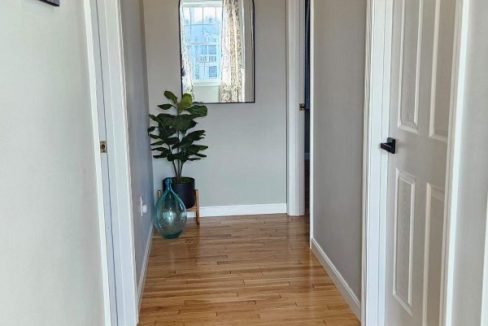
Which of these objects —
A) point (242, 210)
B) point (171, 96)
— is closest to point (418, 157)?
point (171, 96)

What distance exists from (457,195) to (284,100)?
302 centimetres

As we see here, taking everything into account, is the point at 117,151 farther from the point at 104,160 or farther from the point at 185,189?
the point at 185,189

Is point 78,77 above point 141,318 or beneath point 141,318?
above

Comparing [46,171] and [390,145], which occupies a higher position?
[46,171]

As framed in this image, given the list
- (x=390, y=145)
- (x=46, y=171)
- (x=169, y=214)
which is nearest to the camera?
(x=46, y=171)

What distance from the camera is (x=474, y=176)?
1.37 meters

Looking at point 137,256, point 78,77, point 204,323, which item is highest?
point 78,77

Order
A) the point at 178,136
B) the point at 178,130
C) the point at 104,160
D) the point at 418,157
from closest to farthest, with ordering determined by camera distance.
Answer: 1. the point at 418,157
2. the point at 104,160
3. the point at 178,130
4. the point at 178,136

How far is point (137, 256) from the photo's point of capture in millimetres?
2885

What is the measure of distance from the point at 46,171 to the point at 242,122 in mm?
3298

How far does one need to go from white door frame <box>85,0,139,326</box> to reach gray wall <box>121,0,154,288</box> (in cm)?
31

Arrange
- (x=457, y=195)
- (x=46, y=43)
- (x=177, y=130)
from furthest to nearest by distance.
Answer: (x=177, y=130) → (x=457, y=195) → (x=46, y=43)

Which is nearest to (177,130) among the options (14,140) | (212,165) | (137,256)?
(212,165)

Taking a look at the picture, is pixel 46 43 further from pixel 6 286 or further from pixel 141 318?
pixel 141 318
